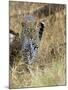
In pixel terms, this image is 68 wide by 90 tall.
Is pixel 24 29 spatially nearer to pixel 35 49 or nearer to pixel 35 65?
pixel 35 49

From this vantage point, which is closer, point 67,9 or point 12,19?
point 12,19

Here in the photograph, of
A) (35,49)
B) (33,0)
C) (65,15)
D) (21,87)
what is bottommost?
(21,87)

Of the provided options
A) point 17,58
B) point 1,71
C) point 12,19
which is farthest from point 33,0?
point 1,71

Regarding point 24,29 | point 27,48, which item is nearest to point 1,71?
point 27,48

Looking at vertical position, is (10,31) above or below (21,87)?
above

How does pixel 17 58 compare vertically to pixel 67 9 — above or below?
below

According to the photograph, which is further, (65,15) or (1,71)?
(65,15)

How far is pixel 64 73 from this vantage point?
90.2 inches

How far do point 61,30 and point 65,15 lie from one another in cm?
17

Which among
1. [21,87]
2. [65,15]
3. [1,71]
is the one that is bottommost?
[21,87]

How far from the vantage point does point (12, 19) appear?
2.16 meters

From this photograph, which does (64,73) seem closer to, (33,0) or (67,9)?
(67,9)

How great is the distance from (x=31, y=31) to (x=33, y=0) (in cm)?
33

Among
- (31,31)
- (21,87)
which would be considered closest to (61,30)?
(31,31)
